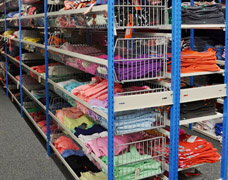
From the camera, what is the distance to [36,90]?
5.90 metres

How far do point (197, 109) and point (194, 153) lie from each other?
40 centimetres

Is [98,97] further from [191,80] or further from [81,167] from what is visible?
[191,80]

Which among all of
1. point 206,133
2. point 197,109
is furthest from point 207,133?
point 197,109

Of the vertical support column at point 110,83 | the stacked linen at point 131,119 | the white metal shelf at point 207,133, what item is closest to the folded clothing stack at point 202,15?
the stacked linen at point 131,119

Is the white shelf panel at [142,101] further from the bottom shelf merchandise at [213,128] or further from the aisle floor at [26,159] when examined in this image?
the bottom shelf merchandise at [213,128]

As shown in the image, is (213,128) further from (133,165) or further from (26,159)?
(26,159)

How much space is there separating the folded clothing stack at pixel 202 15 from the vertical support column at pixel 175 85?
66 centimetres

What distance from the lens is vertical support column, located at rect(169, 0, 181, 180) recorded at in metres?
2.61

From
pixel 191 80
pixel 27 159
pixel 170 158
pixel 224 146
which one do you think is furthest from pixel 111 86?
pixel 191 80

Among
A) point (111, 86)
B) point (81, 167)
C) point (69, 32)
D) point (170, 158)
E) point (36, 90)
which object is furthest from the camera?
point (36, 90)

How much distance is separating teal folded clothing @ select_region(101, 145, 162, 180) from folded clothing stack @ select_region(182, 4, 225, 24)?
1.40 m

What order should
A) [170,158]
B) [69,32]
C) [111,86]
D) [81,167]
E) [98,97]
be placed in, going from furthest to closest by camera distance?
[69,32], [81,167], [98,97], [170,158], [111,86]

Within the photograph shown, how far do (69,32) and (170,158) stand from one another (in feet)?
7.36

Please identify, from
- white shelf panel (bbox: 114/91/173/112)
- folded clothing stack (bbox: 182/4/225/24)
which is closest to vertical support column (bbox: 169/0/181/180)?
white shelf panel (bbox: 114/91/173/112)
